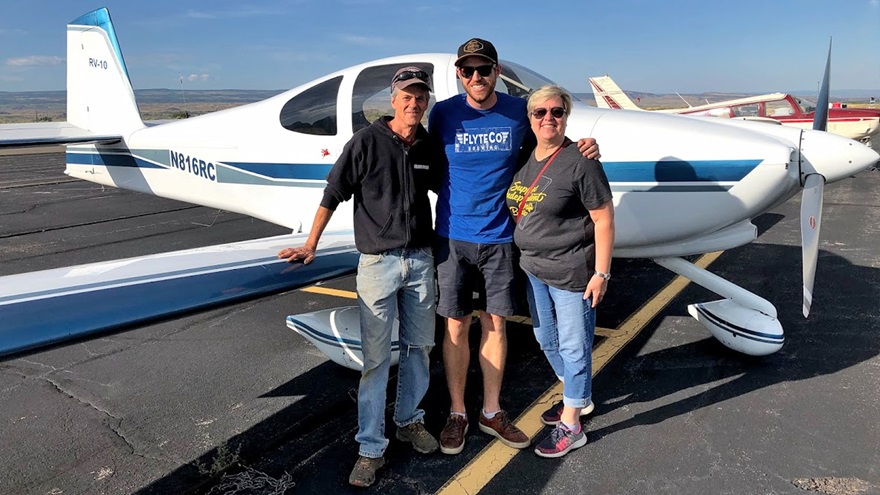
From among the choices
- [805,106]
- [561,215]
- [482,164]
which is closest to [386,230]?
[482,164]

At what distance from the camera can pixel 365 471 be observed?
101 inches

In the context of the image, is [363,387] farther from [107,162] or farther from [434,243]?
[107,162]

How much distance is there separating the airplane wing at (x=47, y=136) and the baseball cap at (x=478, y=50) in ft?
16.3

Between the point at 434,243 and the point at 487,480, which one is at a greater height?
the point at 434,243

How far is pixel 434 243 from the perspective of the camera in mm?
2699

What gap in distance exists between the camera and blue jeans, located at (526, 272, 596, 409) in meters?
2.60

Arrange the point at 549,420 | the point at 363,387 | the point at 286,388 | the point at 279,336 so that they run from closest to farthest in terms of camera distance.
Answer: the point at 363,387 < the point at 549,420 < the point at 286,388 < the point at 279,336

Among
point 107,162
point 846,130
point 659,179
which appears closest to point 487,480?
point 659,179

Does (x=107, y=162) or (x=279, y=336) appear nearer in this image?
(x=279, y=336)

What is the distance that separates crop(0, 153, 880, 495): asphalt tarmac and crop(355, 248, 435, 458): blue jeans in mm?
291

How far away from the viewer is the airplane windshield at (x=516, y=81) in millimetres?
4023

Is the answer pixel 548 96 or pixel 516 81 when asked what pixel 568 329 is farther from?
pixel 516 81

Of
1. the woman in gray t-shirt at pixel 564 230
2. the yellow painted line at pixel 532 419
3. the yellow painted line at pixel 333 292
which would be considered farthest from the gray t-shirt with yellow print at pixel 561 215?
the yellow painted line at pixel 333 292

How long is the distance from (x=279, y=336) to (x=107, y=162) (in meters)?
3.53
